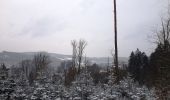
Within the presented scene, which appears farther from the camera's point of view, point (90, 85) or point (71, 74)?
point (71, 74)

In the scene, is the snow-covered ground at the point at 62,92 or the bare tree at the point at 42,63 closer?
the snow-covered ground at the point at 62,92

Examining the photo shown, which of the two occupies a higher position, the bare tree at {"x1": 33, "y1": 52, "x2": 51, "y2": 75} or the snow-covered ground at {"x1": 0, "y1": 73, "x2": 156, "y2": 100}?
the bare tree at {"x1": 33, "y1": 52, "x2": 51, "y2": 75}

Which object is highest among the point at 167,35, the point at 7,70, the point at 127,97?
the point at 167,35

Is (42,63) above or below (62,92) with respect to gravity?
above

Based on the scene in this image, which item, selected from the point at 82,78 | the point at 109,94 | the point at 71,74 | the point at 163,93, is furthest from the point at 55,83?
the point at 71,74

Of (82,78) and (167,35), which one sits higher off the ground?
(167,35)

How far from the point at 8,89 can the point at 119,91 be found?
7.69 meters

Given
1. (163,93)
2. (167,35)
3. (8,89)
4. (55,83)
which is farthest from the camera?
(167,35)

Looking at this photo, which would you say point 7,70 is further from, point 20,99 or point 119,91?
point 119,91

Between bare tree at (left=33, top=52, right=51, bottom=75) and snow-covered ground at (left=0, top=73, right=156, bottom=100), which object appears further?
bare tree at (left=33, top=52, right=51, bottom=75)

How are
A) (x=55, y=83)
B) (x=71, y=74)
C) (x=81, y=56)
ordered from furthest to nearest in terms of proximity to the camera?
1. (x=81, y=56)
2. (x=71, y=74)
3. (x=55, y=83)

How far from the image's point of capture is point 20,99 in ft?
62.8

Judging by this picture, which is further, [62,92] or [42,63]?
[42,63]

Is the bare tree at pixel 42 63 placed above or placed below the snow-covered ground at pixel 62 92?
above
